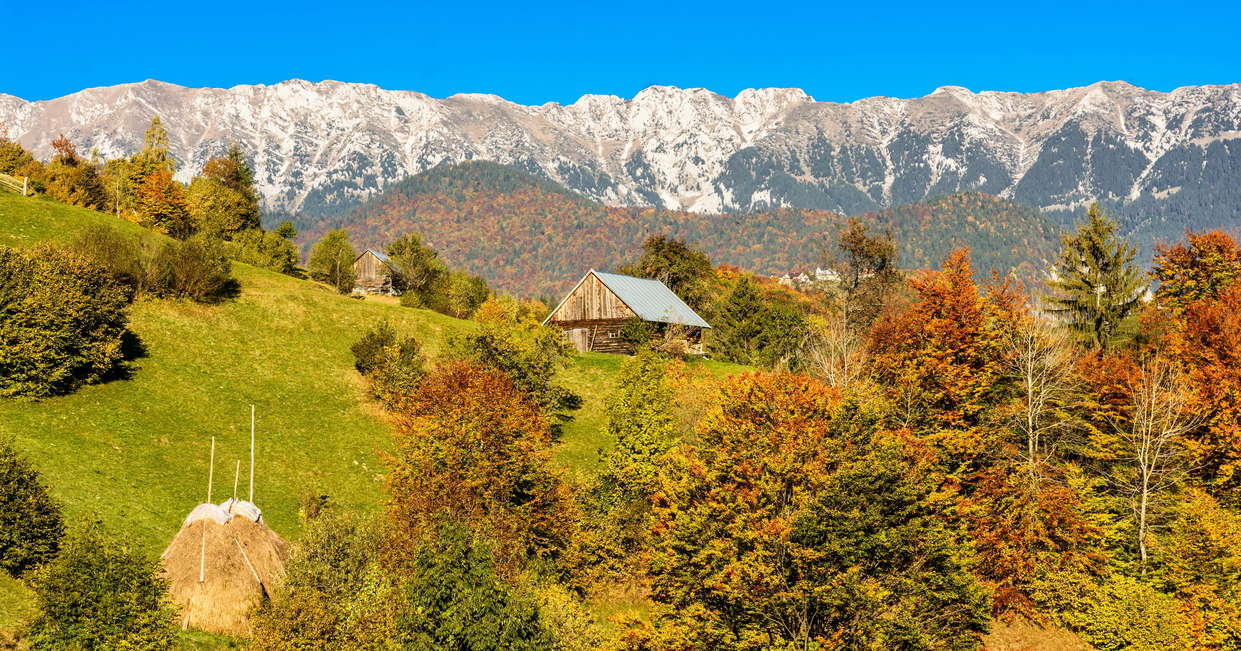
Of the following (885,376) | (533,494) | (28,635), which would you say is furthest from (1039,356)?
(28,635)

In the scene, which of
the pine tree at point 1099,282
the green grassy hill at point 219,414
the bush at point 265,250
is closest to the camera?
the green grassy hill at point 219,414

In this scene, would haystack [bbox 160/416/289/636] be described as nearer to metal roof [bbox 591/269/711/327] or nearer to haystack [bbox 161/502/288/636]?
haystack [bbox 161/502/288/636]

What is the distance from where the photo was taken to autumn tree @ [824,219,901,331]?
80938 millimetres

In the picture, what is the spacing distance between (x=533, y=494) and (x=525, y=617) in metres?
12.1

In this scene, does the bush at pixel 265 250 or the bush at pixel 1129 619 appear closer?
the bush at pixel 1129 619

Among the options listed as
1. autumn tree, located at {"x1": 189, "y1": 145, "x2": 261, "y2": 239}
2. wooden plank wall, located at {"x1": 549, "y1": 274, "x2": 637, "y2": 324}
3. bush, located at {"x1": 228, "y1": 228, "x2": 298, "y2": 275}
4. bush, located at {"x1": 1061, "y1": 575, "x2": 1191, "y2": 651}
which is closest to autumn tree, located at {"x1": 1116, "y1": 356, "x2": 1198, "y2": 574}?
bush, located at {"x1": 1061, "y1": 575, "x2": 1191, "y2": 651}

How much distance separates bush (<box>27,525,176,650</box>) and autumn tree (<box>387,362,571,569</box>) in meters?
10.3

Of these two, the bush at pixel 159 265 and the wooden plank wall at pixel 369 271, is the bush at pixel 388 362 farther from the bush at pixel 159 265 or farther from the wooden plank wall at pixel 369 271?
the wooden plank wall at pixel 369 271

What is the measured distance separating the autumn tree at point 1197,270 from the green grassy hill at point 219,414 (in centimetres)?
4253

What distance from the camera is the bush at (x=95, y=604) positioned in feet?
67.6

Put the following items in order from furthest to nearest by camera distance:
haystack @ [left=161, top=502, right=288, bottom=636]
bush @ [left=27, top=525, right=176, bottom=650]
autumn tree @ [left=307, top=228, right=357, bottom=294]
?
autumn tree @ [left=307, top=228, right=357, bottom=294] < haystack @ [left=161, top=502, right=288, bottom=636] < bush @ [left=27, top=525, right=176, bottom=650]

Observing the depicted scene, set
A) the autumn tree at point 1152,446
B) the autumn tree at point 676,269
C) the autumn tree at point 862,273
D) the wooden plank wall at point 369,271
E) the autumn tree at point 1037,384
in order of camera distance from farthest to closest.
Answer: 1. the wooden plank wall at point 369,271
2. the autumn tree at point 676,269
3. the autumn tree at point 862,273
4. the autumn tree at point 1037,384
5. the autumn tree at point 1152,446

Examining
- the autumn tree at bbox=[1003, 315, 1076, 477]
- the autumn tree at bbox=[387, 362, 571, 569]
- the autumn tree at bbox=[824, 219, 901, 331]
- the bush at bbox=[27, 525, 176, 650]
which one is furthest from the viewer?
the autumn tree at bbox=[824, 219, 901, 331]

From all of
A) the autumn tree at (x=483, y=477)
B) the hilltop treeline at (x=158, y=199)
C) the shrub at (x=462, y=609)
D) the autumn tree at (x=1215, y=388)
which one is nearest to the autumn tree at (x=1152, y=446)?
the autumn tree at (x=1215, y=388)
